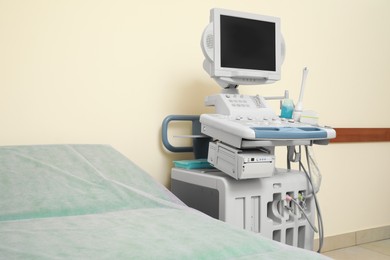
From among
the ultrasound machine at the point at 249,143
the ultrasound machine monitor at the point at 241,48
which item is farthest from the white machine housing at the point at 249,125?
the ultrasound machine monitor at the point at 241,48

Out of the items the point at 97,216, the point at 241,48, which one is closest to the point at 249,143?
the point at 241,48

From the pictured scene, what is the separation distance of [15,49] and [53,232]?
3.30 feet

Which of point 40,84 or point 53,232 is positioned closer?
point 53,232

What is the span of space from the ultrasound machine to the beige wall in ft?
0.72

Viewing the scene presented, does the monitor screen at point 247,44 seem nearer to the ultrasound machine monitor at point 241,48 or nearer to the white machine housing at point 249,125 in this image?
the ultrasound machine monitor at point 241,48

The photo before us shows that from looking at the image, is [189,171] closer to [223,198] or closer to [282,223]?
[223,198]

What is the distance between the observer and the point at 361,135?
113 inches

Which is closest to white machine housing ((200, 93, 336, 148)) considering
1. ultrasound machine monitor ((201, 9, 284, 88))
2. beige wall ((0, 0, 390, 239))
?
ultrasound machine monitor ((201, 9, 284, 88))

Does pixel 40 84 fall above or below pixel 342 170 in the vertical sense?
above

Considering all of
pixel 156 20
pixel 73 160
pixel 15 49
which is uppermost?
pixel 156 20

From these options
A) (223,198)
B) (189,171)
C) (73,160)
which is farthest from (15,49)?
(223,198)

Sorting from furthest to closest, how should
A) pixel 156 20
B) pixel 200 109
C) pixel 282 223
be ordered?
pixel 200 109
pixel 156 20
pixel 282 223

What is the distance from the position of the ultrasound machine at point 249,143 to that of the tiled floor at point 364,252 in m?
0.85

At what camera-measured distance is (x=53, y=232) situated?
0.98 m
